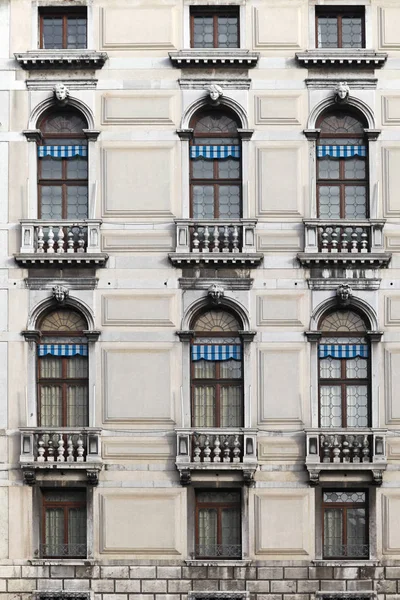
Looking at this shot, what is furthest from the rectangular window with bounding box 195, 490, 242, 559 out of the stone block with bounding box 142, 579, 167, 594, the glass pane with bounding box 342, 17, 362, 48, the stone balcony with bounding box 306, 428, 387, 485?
the glass pane with bounding box 342, 17, 362, 48

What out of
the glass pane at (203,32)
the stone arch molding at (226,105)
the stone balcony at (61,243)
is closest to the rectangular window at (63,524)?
the stone balcony at (61,243)

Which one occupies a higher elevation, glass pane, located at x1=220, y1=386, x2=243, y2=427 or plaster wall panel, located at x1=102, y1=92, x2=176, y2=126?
plaster wall panel, located at x1=102, y1=92, x2=176, y2=126

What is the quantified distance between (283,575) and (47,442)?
6462 mm

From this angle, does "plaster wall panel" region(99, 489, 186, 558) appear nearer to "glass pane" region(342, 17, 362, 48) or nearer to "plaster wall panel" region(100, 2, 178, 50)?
→ "plaster wall panel" region(100, 2, 178, 50)

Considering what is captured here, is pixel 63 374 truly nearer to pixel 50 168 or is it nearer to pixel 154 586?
pixel 50 168

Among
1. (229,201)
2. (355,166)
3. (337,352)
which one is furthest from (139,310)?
(355,166)

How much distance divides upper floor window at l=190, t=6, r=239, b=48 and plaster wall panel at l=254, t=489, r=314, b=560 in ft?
36.9

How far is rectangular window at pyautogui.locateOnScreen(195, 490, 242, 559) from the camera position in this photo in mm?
33281

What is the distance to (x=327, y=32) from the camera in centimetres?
3466

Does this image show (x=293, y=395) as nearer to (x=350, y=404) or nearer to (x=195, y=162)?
(x=350, y=404)

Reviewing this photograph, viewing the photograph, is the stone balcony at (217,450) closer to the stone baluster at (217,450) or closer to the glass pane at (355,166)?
the stone baluster at (217,450)

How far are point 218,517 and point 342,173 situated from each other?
354 inches

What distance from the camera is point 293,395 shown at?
33.2 metres

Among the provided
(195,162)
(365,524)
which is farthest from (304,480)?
(195,162)
